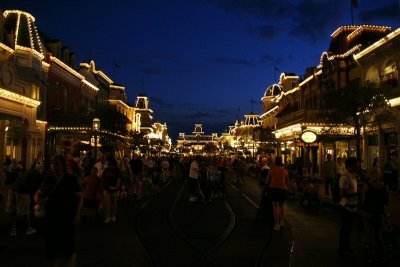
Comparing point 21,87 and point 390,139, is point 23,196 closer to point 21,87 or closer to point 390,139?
point 21,87

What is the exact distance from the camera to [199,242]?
10266mm

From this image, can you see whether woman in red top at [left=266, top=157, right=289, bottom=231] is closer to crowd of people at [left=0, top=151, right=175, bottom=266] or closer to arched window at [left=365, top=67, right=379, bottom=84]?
crowd of people at [left=0, top=151, right=175, bottom=266]

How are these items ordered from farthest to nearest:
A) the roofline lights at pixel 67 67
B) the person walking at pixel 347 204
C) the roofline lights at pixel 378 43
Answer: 1. the roofline lights at pixel 67 67
2. the roofline lights at pixel 378 43
3. the person walking at pixel 347 204

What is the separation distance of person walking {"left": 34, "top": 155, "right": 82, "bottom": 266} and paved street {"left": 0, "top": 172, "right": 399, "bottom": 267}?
1.86 m

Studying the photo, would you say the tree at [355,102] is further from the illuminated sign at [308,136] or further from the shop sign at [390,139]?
the shop sign at [390,139]

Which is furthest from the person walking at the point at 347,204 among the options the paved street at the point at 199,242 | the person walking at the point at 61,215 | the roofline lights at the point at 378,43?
the roofline lights at the point at 378,43

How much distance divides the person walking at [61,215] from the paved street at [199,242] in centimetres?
186

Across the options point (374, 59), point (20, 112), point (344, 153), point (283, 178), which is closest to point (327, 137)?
point (374, 59)

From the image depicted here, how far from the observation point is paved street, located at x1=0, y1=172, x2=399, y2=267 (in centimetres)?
842

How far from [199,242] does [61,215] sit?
4.48 meters

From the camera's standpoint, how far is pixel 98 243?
10.1 meters

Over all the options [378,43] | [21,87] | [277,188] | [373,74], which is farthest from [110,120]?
[277,188]

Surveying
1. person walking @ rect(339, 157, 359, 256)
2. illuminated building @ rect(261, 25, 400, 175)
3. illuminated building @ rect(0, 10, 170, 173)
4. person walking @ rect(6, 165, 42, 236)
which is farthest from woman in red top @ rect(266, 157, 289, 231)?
illuminated building @ rect(0, 10, 170, 173)

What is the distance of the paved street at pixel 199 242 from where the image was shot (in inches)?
332
